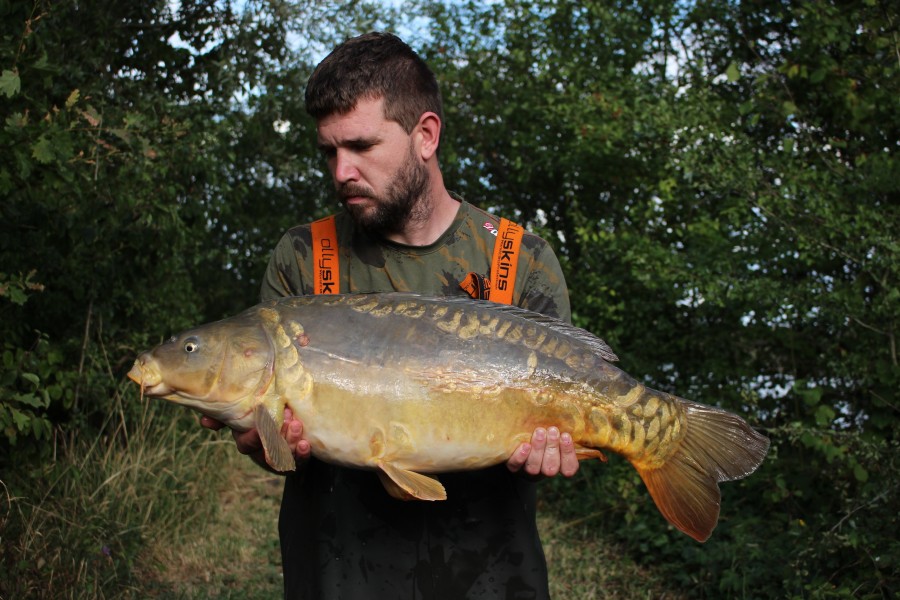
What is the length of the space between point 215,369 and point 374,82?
2.52 ft

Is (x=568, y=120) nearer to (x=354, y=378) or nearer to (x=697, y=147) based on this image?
(x=697, y=147)

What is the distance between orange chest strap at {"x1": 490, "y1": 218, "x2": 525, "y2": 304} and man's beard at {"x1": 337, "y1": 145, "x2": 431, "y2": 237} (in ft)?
0.65

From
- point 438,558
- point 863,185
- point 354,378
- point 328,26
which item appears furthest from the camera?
point 328,26

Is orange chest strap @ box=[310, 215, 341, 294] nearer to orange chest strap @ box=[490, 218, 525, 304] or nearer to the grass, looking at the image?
orange chest strap @ box=[490, 218, 525, 304]

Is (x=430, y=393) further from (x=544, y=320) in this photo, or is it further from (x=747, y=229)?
→ (x=747, y=229)

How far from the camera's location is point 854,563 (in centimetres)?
346

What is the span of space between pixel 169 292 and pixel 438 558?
4.34 metres

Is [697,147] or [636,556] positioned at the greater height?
[697,147]

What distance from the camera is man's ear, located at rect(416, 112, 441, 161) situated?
7.49 feet

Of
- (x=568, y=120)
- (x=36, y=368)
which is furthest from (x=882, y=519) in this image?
(x=36, y=368)

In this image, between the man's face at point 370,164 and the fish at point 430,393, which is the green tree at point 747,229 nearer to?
the fish at point 430,393

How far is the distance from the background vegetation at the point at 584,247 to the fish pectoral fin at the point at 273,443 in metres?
1.48

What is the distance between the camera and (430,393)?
1.96m

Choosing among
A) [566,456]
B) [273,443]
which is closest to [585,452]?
[566,456]
